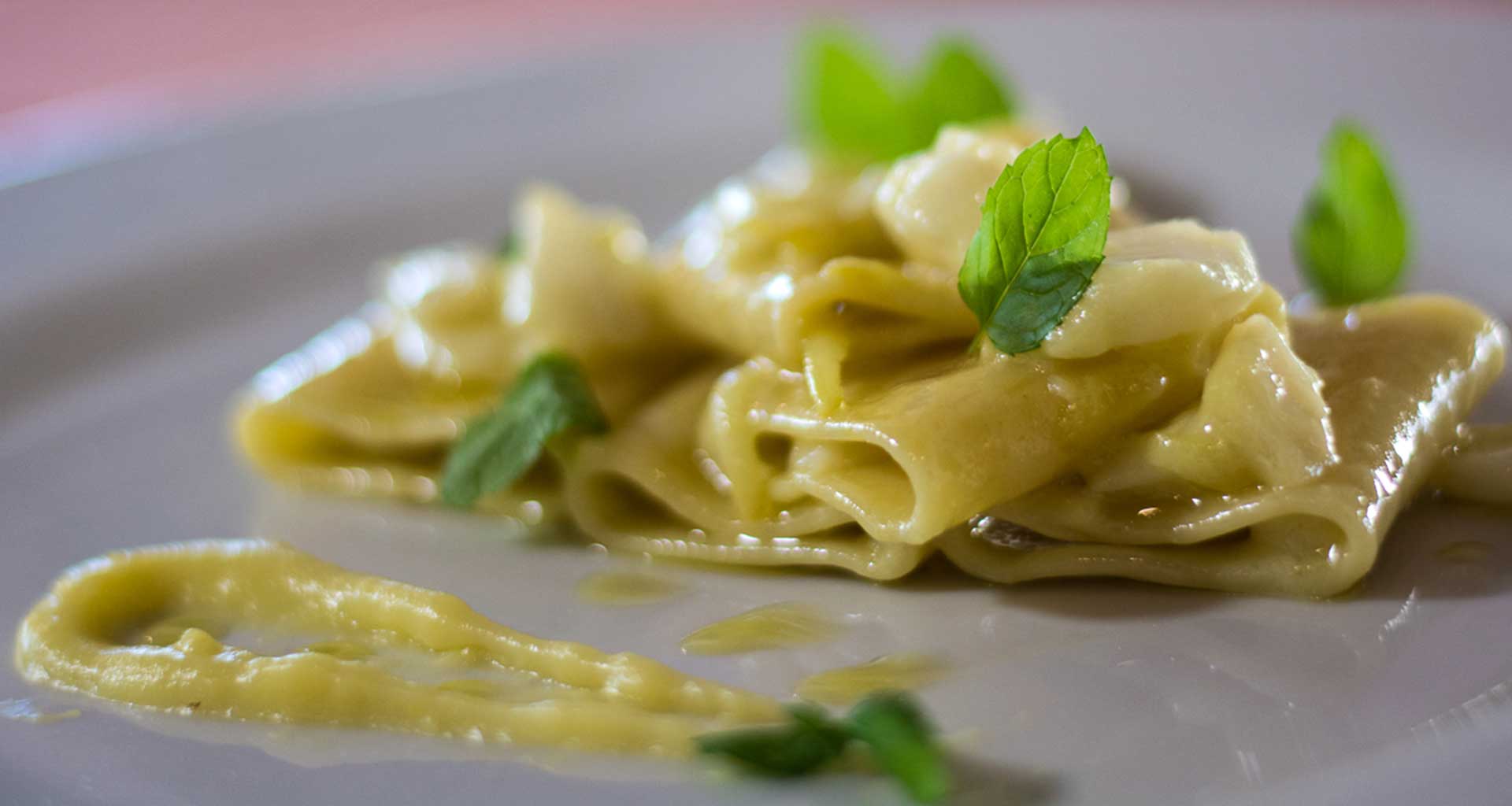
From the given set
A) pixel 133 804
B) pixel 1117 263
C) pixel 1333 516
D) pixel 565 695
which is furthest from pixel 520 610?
pixel 1333 516

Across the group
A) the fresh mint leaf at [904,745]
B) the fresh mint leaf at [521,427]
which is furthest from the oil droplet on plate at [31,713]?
the fresh mint leaf at [904,745]

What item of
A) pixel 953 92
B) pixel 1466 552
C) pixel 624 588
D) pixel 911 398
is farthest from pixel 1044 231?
pixel 953 92

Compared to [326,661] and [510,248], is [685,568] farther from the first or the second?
[510,248]

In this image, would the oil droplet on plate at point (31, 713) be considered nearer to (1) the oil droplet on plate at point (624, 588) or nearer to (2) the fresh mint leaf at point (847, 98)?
(1) the oil droplet on plate at point (624, 588)

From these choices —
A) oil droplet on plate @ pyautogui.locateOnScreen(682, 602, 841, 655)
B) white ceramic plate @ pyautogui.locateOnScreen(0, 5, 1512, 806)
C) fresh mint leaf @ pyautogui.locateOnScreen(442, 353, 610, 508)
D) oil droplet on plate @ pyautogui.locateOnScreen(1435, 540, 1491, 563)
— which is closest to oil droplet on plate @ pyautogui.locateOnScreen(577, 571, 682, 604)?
white ceramic plate @ pyautogui.locateOnScreen(0, 5, 1512, 806)

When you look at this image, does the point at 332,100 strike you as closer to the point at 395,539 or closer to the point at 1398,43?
the point at 395,539

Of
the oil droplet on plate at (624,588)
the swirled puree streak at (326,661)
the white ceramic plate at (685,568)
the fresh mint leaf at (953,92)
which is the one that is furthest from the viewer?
the fresh mint leaf at (953,92)
